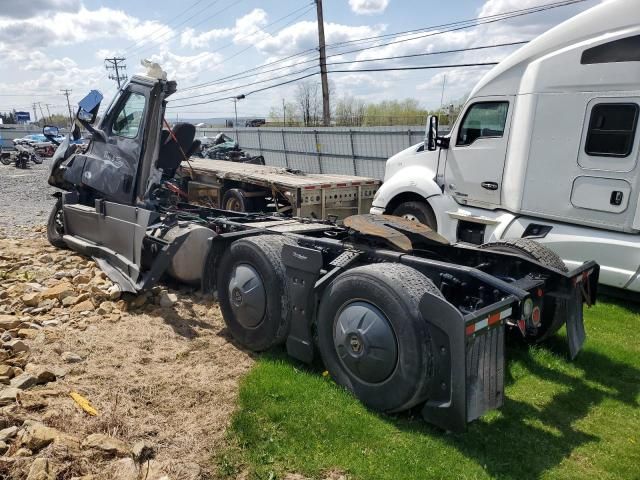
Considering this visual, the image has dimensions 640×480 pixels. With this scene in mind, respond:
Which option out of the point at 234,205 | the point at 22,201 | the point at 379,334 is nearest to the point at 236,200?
the point at 234,205

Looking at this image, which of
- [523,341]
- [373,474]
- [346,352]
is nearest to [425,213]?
[523,341]

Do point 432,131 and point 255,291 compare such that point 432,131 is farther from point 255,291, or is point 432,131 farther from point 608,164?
point 255,291

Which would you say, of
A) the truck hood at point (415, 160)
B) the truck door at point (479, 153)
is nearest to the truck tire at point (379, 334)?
the truck door at point (479, 153)

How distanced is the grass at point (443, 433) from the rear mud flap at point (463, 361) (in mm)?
264

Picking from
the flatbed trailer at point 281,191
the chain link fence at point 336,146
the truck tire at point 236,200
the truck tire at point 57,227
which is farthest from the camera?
the chain link fence at point 336,146

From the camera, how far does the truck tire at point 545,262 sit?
4.64 m

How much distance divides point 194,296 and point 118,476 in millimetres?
3497

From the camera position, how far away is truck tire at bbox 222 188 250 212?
35.4ft

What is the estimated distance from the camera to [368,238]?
4488 millimetres

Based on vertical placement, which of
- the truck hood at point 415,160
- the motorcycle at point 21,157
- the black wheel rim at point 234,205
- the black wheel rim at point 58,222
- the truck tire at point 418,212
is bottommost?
the motorcycle at point 21,157

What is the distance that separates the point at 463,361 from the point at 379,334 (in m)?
0.63

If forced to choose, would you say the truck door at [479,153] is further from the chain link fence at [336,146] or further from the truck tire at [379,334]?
the chain link fence at [336,146]

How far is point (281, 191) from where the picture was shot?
32.4 ft

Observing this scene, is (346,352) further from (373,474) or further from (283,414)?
(373,474)
